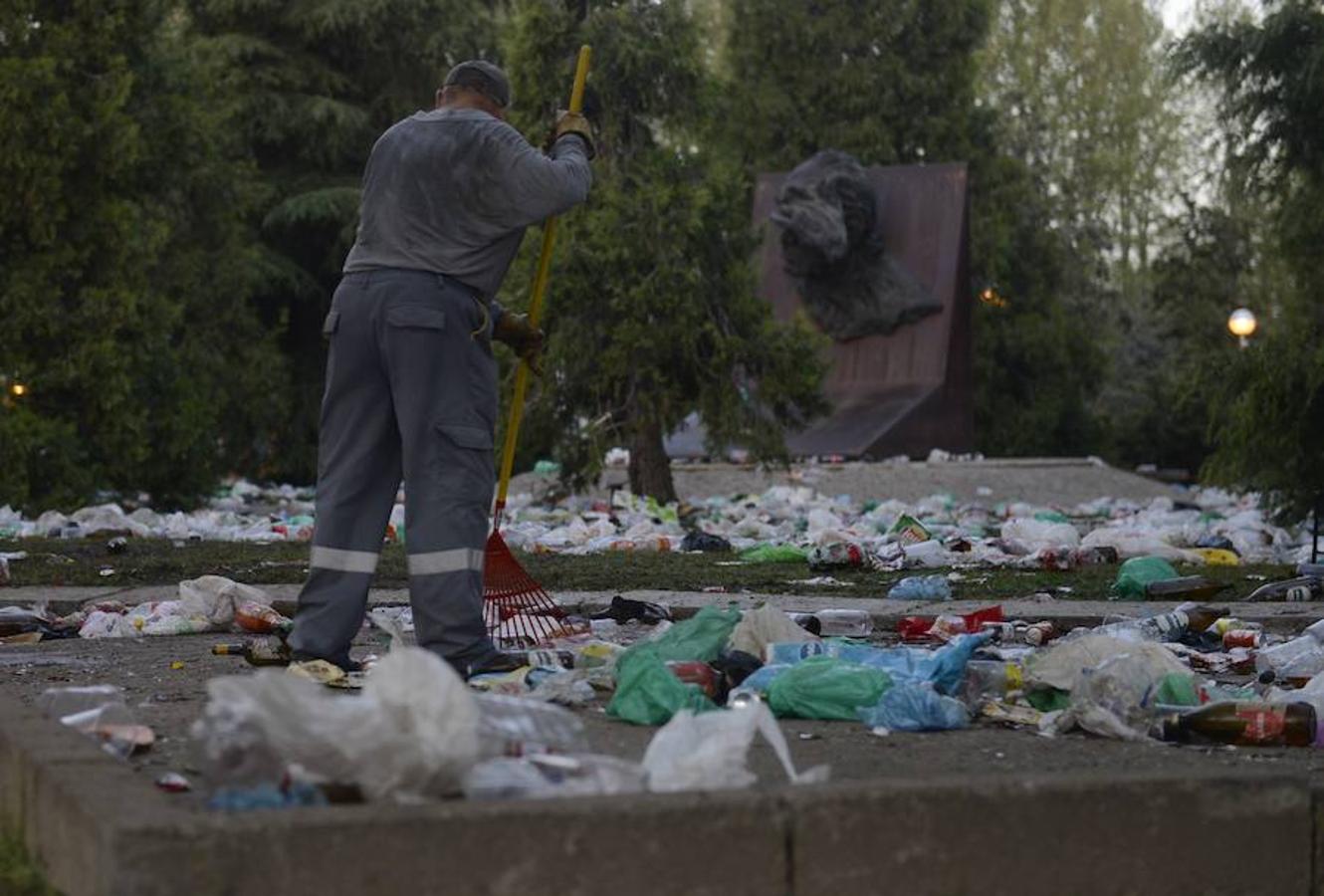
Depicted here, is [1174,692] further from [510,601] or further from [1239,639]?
[510,601]

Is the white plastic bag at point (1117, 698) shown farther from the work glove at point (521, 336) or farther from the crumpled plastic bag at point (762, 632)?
the work glove at point (521, 336)

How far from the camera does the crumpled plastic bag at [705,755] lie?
151 inches

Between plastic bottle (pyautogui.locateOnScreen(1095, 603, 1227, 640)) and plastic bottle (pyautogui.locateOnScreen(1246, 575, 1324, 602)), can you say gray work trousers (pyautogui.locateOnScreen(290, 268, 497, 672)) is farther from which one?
plastic bottle (pyautogui.locateOnScreen(1246, 575, 1324, 602))

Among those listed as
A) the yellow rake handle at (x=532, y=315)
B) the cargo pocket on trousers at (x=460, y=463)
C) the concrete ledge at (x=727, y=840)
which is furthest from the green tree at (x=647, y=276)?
the concrete ledge at (x=727, y=840)

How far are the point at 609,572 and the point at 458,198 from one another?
497 centimetres

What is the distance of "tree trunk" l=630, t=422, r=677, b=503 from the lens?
1883 cm

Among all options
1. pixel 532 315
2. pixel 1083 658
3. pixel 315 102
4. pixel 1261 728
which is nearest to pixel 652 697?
pixel 1083 658

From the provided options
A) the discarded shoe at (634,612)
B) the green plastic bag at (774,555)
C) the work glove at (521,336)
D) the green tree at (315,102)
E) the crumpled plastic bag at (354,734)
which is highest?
the green tree at (315,102)

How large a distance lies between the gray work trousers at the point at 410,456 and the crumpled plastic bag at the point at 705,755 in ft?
6.60

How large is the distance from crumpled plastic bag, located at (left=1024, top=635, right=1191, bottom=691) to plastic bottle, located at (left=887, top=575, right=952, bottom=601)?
3.39 m

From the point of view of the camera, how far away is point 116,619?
8055mm

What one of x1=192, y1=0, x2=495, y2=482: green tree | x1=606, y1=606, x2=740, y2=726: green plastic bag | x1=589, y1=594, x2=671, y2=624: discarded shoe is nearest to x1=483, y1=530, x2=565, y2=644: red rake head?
x1=589, y1=594, x2=671, y2=624: discarded shoe

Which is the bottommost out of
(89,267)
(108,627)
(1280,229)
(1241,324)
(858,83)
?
(108,627)

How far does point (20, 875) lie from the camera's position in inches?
152
